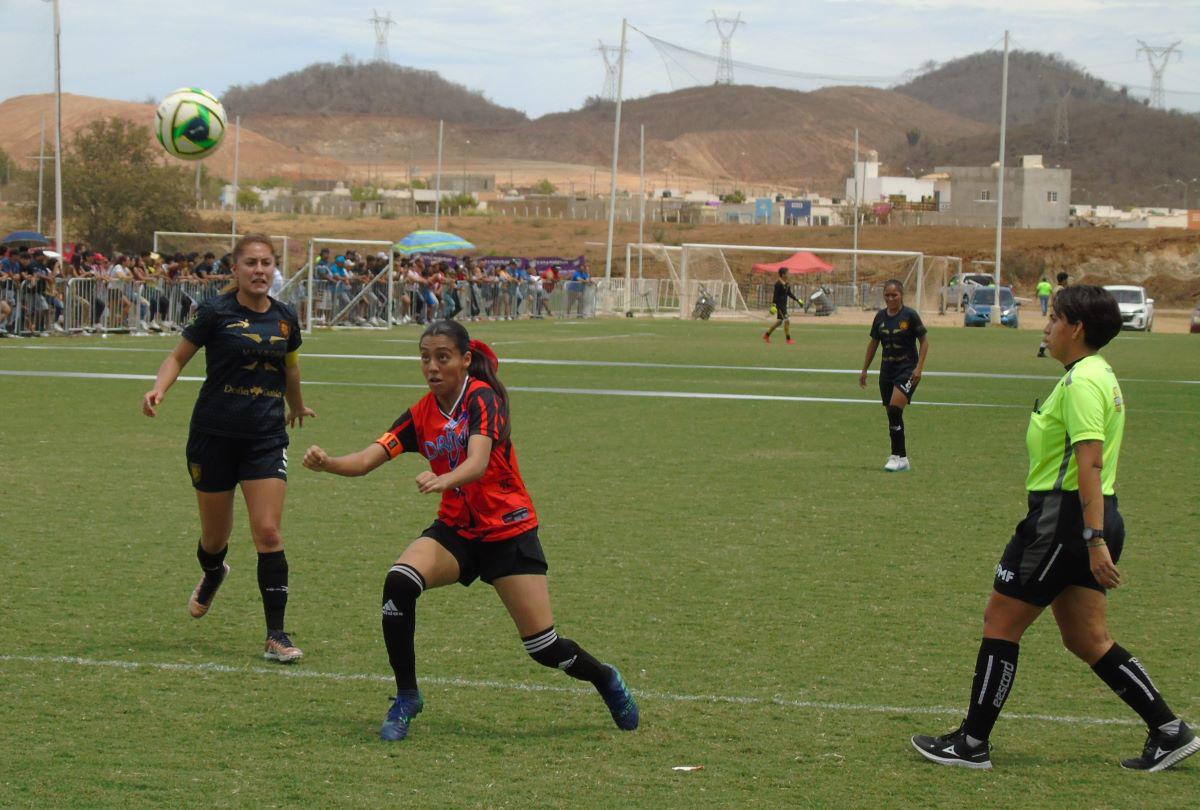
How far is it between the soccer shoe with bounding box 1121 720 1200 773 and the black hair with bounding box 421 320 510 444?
2.46 m

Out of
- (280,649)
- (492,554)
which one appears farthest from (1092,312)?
(280,649)

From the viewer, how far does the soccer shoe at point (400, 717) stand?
5.52m

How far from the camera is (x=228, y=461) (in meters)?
6.89

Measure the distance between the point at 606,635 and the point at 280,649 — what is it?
1.51 m

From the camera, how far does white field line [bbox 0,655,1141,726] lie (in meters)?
6.01

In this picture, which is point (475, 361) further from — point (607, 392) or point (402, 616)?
point (607, 392)

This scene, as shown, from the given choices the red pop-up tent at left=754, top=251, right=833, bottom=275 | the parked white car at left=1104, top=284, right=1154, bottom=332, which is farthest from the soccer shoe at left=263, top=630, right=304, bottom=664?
the red pop-up tent at left=754, top=251, right=833, bottom=275

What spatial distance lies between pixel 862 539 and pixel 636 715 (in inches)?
181

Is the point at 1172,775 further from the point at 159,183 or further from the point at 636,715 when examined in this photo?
the point at 159,183

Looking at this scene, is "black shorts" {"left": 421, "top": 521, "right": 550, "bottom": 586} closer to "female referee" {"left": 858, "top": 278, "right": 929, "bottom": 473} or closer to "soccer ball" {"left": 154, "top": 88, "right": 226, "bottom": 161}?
"female referee" {"left": 858, "top": 278, "right": 929, "bottom": 473}

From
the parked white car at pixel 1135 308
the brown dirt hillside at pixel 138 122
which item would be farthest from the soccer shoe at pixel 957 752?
the brown dirt hillside at pixel 138 122

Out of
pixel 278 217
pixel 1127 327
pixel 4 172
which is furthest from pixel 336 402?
pixel 4 172

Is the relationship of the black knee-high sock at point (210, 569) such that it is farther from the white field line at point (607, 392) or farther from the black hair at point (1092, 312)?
the white field line at point (607, 392)

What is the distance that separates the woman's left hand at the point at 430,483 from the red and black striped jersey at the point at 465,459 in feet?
0.77
